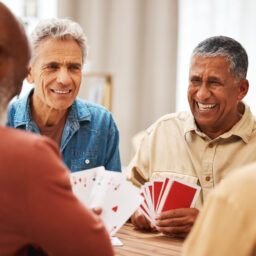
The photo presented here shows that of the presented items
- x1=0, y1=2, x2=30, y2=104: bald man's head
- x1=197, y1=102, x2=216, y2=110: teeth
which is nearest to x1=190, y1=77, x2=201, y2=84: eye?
x1=197, y1=102, x2=216, y2=110: teeth

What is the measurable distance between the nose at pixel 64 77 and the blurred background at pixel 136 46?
97.8 inches

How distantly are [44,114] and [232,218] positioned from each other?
1610 mm

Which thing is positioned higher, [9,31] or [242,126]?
[9,31]

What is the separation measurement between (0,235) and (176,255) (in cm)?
73

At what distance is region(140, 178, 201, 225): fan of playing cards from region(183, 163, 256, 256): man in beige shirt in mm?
799

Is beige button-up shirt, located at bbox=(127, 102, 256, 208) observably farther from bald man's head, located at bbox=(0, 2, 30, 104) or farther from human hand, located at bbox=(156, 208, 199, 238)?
bald man's head, located at bbox=(0, 2, 30, 104)

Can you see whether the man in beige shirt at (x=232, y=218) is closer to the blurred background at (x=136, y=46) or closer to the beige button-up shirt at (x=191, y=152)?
the beige button-up shirt at (x=191, y=152)

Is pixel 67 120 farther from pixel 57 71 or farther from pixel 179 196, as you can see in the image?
pixel 179 196

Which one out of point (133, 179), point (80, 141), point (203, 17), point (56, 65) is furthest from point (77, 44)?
point (203, 17)

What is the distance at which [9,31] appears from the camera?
899 millimetres

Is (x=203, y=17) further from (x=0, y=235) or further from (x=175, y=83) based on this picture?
(x=0, y=235)

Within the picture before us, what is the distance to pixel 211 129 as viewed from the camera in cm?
214

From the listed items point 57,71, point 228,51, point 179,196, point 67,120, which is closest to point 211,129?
point 228,51

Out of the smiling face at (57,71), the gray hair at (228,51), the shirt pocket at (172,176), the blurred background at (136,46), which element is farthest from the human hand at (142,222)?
the blurred background at (136,46)
